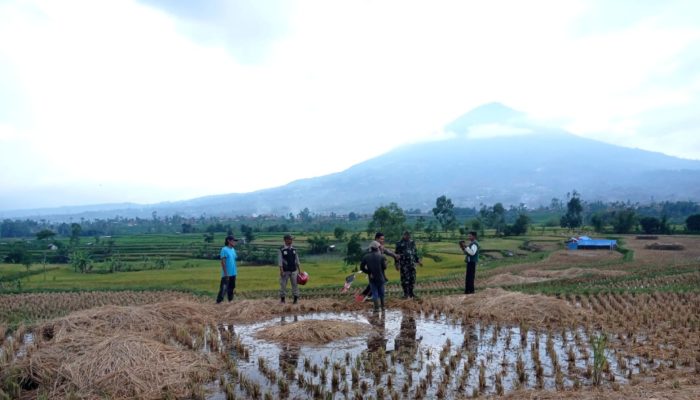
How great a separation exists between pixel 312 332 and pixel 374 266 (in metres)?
2.59

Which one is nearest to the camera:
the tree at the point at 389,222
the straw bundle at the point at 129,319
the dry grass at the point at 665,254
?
the straw bundle at the point at 129,319

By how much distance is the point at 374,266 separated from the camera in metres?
10.8

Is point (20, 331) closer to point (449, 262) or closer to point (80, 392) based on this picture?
point (80, 392)

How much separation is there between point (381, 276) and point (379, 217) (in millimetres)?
26850

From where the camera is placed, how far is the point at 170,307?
10.2m

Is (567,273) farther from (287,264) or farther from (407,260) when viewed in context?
(287,264)

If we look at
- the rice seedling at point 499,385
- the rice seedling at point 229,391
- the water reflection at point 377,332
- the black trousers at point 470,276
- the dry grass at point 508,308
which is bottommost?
the water reflection at point 377,332

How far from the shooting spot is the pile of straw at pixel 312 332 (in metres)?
8.50

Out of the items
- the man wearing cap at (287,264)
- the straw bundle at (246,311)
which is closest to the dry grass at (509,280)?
the man wearing cap at (287,264)

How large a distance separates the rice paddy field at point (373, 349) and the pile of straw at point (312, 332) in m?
0.02

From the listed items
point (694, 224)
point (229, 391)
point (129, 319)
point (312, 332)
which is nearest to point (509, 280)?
point (312, 332)

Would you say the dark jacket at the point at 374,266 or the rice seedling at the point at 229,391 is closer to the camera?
the rice seedling at the point at 229,391

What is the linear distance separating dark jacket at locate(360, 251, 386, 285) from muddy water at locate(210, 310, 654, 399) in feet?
4.99

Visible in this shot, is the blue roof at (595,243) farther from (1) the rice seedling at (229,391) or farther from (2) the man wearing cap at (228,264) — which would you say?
(1) the rice seedling at (229,391)
